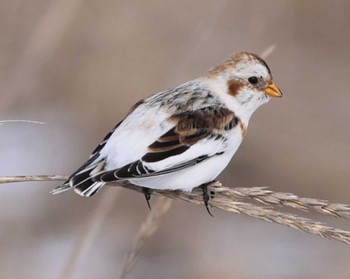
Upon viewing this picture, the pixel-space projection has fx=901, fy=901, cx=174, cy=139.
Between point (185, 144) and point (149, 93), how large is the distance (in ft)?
10.6

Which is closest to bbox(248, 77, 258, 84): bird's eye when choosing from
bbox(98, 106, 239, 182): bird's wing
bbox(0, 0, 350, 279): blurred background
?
bbox(98, 106, 239, 182): bird's wing

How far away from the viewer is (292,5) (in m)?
7.02

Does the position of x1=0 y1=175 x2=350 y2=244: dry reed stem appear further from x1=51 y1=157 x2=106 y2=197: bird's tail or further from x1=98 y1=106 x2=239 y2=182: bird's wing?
x1=98 y1=106 x2=239 y2=182: bird's wing

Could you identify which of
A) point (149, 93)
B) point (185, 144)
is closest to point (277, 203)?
point (185, 144)

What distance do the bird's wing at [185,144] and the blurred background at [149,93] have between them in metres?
0.52

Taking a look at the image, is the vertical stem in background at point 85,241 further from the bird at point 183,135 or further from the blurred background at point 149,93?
the blurred background at point 149,93

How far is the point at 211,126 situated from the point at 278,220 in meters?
0.70

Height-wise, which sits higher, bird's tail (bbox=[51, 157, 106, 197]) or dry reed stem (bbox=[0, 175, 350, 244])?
bird's tail (bbox=[51, 157, 106, 197])

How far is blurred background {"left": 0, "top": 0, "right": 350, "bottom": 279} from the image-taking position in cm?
481

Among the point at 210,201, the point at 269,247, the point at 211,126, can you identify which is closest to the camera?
the point at 210,201

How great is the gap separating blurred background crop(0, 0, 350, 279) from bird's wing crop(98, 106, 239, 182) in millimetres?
519

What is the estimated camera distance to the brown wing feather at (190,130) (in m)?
2.79

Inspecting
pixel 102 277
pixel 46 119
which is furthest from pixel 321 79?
pixel 102 277

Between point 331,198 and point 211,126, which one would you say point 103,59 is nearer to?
point 331,198
